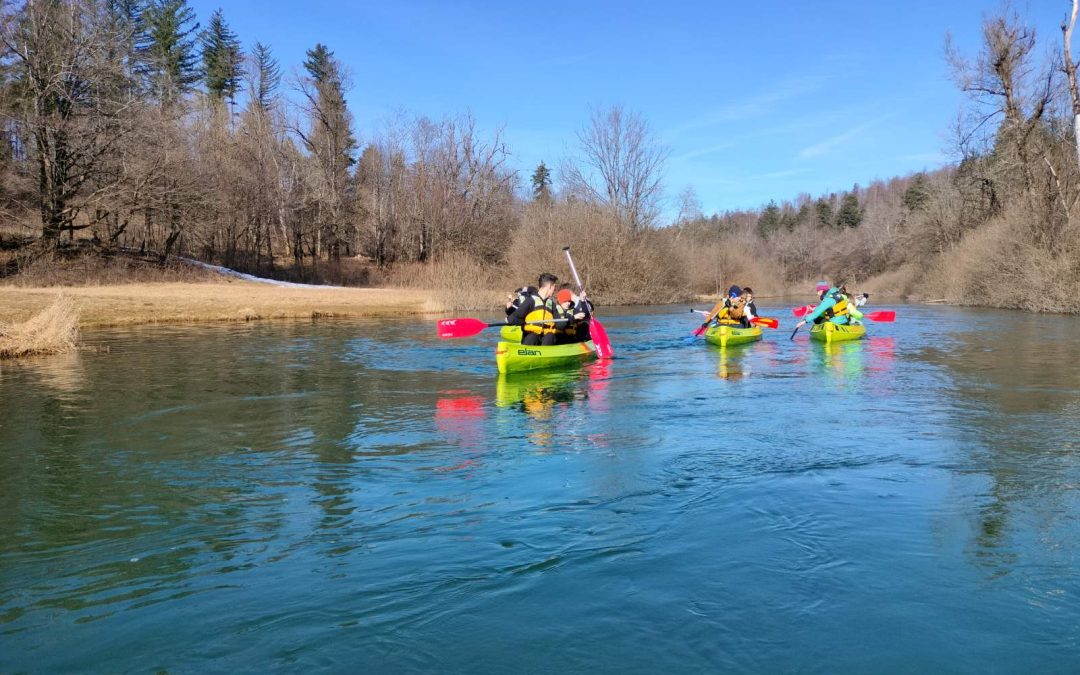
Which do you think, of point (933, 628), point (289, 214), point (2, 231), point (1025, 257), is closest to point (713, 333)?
point (933, 628)

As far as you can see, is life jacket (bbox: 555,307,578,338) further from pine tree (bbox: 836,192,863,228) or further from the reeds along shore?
pine tree (bbox: 836,192,863,228)

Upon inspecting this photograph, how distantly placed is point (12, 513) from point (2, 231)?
111 ft

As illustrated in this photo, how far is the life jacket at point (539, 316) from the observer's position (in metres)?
12.6

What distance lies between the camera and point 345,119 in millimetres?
49656

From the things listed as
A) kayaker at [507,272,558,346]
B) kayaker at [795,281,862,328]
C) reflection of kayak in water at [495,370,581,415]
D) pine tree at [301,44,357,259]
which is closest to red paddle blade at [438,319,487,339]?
kayaker at [507,272,558,346]

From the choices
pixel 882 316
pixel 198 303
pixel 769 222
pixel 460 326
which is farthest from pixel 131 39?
pixel 769 222

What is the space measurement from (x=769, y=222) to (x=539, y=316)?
91903mm

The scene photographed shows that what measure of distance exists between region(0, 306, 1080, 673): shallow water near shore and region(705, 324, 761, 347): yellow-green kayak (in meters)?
5.38

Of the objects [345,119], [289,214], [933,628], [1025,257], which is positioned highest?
[345,119]

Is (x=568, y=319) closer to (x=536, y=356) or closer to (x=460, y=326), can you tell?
(x=536, y=356)

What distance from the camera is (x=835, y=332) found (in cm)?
1694

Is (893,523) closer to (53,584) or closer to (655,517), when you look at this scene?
A: (655,517)

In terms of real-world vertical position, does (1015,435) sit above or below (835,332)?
below

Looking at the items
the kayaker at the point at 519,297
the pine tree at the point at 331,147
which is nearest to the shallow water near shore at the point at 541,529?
the kayaker at the point at 519,297
